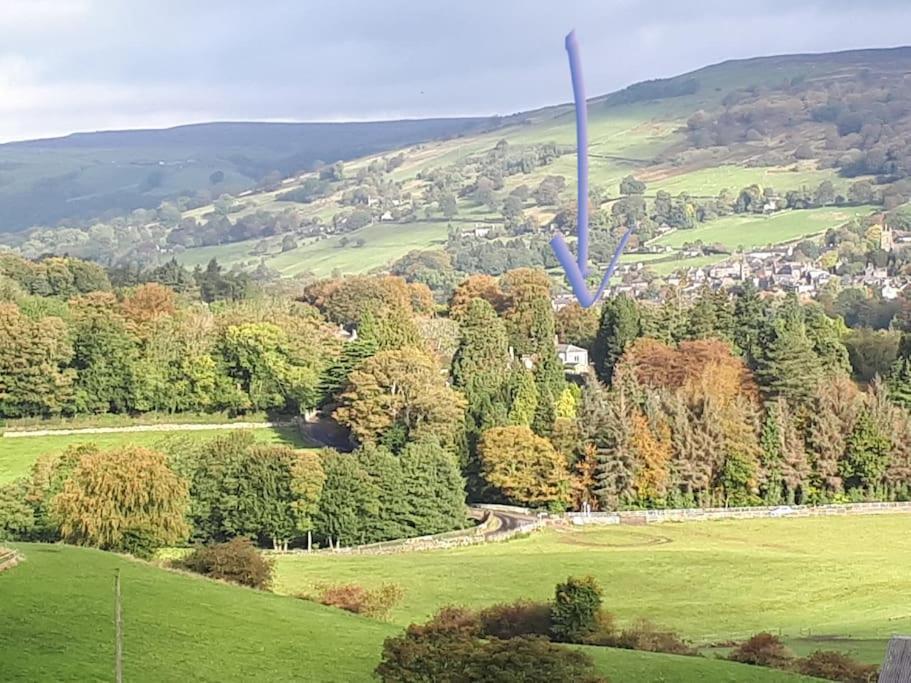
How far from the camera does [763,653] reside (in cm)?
3578

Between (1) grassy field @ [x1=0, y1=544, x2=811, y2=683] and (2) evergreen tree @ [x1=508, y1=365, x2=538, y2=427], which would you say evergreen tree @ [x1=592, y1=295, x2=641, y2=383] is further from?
(1) grassy field @ [x1=0, y1=544, x2=811, y2=683]

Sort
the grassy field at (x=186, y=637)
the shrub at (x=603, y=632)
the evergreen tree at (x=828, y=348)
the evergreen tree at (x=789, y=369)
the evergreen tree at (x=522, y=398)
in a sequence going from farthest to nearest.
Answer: the evergreen tree at (x=828, y=348), the evergreen tree at (x=789, y=369), the evergreen tree at (x=522, y=398), the shrub at (x=603, y=632), the grassy field at (x=186, y=637)

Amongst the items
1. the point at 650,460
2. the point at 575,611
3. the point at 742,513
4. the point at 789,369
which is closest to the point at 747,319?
the point at 789,369

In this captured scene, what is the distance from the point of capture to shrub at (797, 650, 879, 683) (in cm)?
3300

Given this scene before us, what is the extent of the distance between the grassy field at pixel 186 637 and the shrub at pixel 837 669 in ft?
3.72

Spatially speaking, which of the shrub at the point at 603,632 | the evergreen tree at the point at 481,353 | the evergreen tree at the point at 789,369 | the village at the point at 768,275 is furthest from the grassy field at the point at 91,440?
the village at the point at 768,275

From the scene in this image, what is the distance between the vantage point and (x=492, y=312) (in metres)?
91.9

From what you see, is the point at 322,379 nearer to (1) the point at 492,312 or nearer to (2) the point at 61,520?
(1) the point at 492,312

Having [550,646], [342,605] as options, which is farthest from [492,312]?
[550,646]

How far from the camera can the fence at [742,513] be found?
67.6 metres

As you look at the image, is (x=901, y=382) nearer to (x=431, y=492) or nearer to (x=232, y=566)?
(x=431, y=492)

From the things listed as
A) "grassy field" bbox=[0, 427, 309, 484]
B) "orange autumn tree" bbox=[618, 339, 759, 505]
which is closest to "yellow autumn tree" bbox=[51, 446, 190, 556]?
"grassy field" bbox=[0, 427, 309, 484]

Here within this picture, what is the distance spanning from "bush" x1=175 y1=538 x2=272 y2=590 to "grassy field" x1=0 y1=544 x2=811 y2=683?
288cm

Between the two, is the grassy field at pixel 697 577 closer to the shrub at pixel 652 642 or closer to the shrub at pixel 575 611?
the shrub at pixel 652 642
